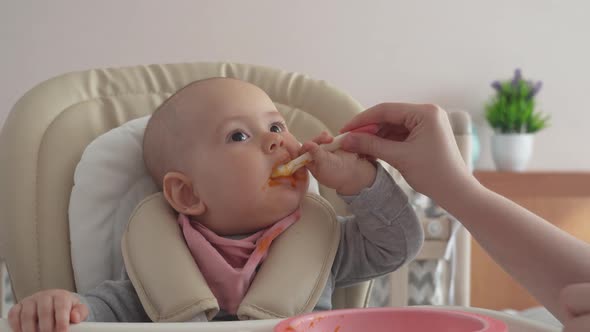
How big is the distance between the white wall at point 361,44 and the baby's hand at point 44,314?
1966 millimetres

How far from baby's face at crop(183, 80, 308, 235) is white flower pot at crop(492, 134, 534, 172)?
2077mm

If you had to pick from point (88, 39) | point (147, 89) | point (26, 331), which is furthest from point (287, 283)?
point (88, 39)

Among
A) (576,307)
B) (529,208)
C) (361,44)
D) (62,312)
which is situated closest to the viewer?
(576,307)

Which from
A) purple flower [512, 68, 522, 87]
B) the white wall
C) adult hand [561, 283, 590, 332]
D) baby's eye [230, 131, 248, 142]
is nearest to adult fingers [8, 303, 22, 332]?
baby's eye [230, 131, 248, 142]

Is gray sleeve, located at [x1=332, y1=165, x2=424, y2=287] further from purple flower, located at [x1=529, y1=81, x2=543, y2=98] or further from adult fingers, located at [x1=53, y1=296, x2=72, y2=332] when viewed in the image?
purple flower, located at [x1=529, y1=81, x2=543, y2=98]

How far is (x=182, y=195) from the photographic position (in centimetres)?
118

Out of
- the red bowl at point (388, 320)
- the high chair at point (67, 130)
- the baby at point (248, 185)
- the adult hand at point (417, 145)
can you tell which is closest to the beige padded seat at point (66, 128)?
the high chair at point (67, 130)

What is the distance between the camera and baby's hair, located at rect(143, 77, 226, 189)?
3.88 feet

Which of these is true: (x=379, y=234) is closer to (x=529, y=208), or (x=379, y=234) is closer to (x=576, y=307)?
(x=576, y=307)

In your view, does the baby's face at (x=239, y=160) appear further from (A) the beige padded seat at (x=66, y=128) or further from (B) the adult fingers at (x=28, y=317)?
(B) the adult fingers at (x=28, y=317)

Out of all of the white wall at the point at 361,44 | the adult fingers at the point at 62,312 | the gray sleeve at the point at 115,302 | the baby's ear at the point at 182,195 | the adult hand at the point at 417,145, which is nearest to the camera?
the adult fingers at the point at 62,312

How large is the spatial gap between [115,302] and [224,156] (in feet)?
0.84

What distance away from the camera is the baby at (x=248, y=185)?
42.8 inches

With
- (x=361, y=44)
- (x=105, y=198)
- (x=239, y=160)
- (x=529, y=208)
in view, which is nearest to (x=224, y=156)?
(x=239, y=160)
